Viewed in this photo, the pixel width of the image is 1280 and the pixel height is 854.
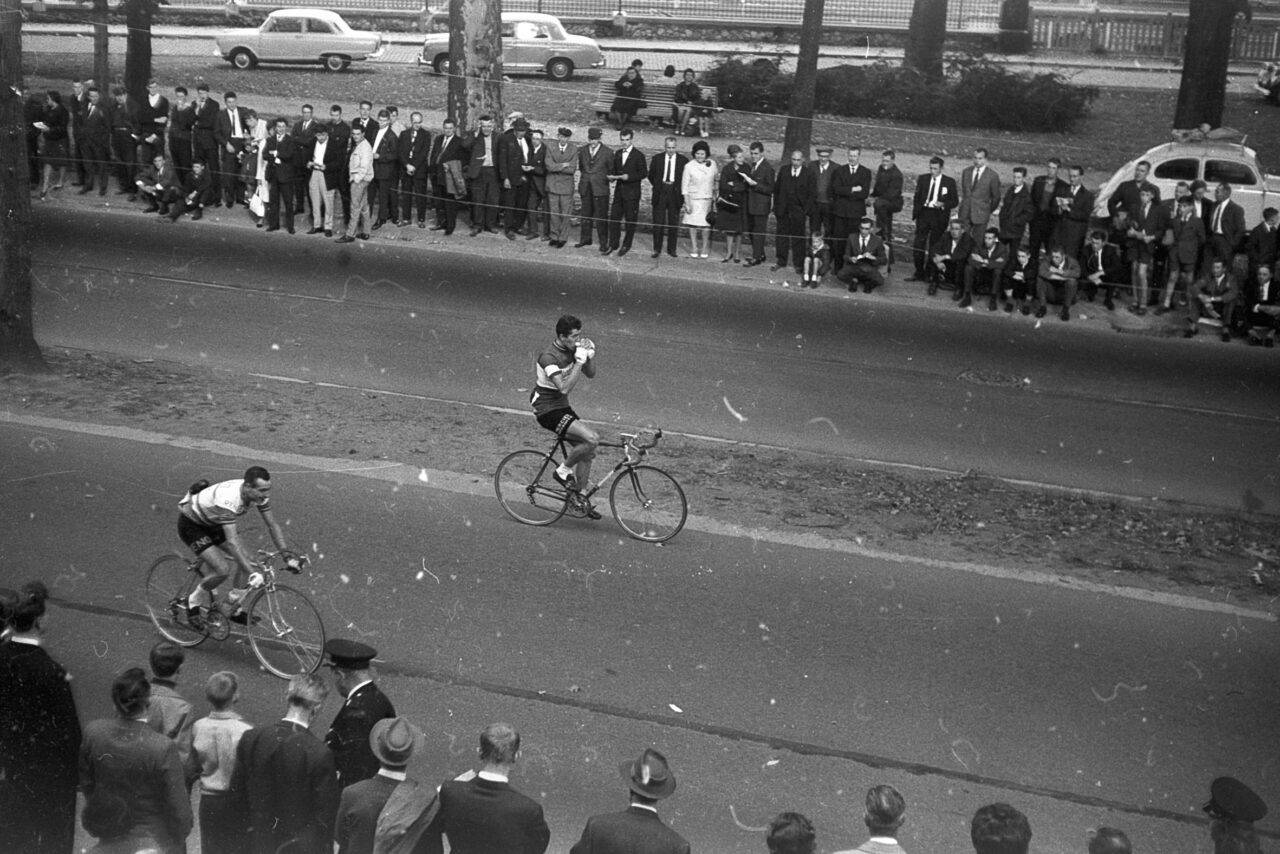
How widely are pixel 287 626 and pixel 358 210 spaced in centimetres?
1218

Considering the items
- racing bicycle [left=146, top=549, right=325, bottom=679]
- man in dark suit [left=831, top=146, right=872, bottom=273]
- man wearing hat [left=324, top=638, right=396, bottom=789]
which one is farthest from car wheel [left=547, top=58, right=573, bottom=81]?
man wearing hat [left=324, top=638, right=396, bottom=789]

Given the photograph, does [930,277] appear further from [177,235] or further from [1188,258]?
[177,235]

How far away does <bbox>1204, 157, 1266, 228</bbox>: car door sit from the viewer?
20.6 meters

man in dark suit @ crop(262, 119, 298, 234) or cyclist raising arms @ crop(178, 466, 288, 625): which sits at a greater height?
man in dark suit @ crop(262, 119, 298, 234)

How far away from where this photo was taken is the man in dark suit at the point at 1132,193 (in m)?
19.1

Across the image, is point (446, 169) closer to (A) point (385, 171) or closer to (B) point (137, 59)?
(A) point (385, 171)

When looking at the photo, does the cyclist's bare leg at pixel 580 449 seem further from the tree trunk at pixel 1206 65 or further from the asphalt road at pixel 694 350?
the tree trunk at pixel 1206 65

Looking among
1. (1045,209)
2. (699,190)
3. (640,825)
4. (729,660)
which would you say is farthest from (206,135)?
(640,825)

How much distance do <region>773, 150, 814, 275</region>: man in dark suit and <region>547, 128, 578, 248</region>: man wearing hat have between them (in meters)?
2.65

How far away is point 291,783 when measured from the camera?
19.7 feet

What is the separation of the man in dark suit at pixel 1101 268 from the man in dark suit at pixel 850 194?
3.14 metres

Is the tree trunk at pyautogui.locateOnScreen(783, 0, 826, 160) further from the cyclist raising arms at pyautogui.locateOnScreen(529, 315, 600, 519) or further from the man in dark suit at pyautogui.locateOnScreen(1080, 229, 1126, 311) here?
the cyclist raising arms at pyautogui.locateOnScreen(529, 315, 600, 519)

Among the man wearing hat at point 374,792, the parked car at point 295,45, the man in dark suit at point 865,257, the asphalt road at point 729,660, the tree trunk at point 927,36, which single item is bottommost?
the asphalt road at point 729,660

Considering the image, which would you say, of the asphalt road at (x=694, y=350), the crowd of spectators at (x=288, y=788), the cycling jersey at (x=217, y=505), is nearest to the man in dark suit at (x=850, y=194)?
the asphalt road at (x=694, y=350)
